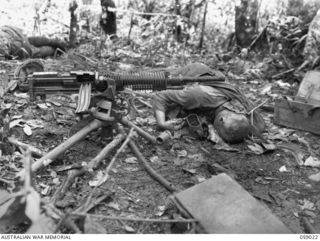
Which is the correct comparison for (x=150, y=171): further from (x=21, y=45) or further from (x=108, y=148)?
(x=21, y=45)

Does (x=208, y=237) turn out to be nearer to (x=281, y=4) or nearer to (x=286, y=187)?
(x=286, y=187)

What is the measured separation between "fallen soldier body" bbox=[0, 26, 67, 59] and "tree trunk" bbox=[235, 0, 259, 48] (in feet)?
14.3

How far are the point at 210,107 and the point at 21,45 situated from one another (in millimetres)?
4128

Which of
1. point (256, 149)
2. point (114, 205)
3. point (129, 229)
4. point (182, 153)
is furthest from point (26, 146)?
point (256, 149)

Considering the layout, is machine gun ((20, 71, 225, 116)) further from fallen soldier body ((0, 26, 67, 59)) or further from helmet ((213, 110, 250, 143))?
fallen soldier body ((0, 26, 67, 59))

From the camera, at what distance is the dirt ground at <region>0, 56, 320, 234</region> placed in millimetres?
3732

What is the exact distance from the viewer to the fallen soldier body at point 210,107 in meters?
5.26

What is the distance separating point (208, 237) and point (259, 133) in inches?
122

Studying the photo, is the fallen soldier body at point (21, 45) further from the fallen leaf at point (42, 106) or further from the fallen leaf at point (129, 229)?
the fallen leaf at point (129, 229)

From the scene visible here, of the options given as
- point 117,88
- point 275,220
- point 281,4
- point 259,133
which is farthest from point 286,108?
point 281,4

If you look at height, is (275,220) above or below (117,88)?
below

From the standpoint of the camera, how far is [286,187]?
177 inches

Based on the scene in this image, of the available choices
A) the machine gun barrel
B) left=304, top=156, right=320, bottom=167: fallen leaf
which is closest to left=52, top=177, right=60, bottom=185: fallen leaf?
the machine gun barrel

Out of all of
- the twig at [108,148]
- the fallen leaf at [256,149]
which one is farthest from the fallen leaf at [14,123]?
the fallen leaf at [256,149]
